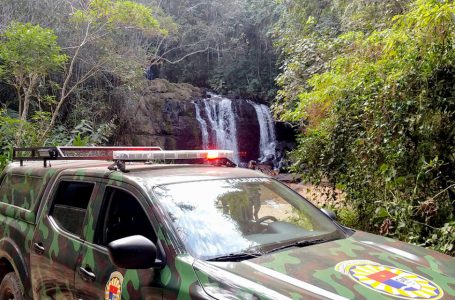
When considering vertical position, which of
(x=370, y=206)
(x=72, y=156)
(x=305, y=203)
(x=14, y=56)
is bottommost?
(x=370, y=206)

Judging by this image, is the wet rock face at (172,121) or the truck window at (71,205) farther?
the wet rock face at (172,121)

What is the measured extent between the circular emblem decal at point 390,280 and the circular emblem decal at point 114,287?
48.3 inches

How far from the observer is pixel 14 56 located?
12.0 metres

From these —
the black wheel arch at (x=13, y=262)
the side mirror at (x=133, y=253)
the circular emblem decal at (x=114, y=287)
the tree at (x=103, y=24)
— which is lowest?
the black wheel arch at (x=13, y=262)

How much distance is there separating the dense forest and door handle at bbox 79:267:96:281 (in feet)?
11.7

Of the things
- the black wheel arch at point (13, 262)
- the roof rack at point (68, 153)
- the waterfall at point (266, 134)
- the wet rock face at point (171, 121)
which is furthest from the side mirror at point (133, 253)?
the waterfall at point (266, 134)

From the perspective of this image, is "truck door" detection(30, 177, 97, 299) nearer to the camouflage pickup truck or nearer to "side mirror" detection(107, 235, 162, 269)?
the camouflage pickup truck

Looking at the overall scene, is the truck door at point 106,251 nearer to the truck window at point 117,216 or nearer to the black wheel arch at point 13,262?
the truck window at point 117,216

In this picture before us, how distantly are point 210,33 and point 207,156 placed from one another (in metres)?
25.6

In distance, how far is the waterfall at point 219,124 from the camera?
2361 cm

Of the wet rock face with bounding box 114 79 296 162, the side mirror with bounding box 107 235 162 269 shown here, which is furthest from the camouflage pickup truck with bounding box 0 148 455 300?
the wet rock face with bounding box 114 79 296 162

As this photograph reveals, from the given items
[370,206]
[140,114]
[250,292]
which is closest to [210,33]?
[140,114]

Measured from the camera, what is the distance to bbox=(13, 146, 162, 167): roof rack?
421 centimetres

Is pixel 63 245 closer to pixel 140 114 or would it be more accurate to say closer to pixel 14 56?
pixel 14 56
